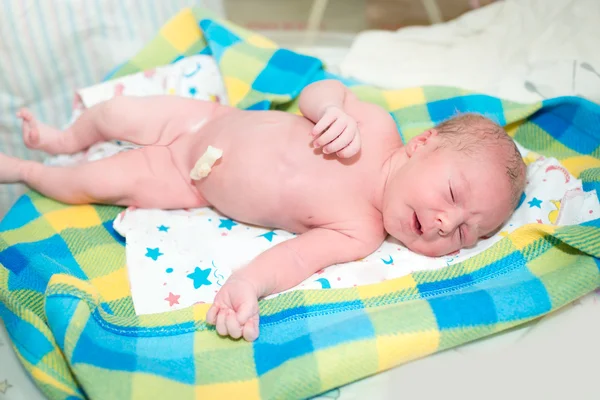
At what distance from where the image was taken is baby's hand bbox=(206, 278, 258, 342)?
93cm

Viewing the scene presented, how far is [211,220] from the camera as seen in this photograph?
1.23 m

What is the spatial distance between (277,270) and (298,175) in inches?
8.0

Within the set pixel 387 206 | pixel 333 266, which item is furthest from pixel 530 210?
pixel 333 266

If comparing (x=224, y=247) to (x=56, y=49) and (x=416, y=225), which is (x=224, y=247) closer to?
(x=416, y=225)

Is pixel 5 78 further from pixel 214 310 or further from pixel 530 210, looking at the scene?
pixel 530 210

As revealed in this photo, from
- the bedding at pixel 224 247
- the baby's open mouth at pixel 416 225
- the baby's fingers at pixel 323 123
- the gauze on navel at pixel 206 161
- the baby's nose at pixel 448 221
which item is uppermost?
the baby's fingers at pixel 323 123

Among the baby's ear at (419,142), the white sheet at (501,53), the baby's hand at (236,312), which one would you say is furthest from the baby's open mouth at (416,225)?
the white sheet at (501,53)

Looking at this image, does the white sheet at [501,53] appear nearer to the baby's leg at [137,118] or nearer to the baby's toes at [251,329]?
the baby's leg at [137,118]

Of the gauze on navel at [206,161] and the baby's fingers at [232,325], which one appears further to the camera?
the gauze on navel at [206,161]

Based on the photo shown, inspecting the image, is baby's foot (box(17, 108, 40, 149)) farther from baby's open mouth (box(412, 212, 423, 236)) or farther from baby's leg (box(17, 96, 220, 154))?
baby's open mouth (box(412, 212, 423, 236))

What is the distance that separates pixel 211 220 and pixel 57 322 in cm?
39

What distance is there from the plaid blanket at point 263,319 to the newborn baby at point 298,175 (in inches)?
2.3

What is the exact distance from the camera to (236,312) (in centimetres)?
94

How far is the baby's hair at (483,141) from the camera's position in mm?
1075
